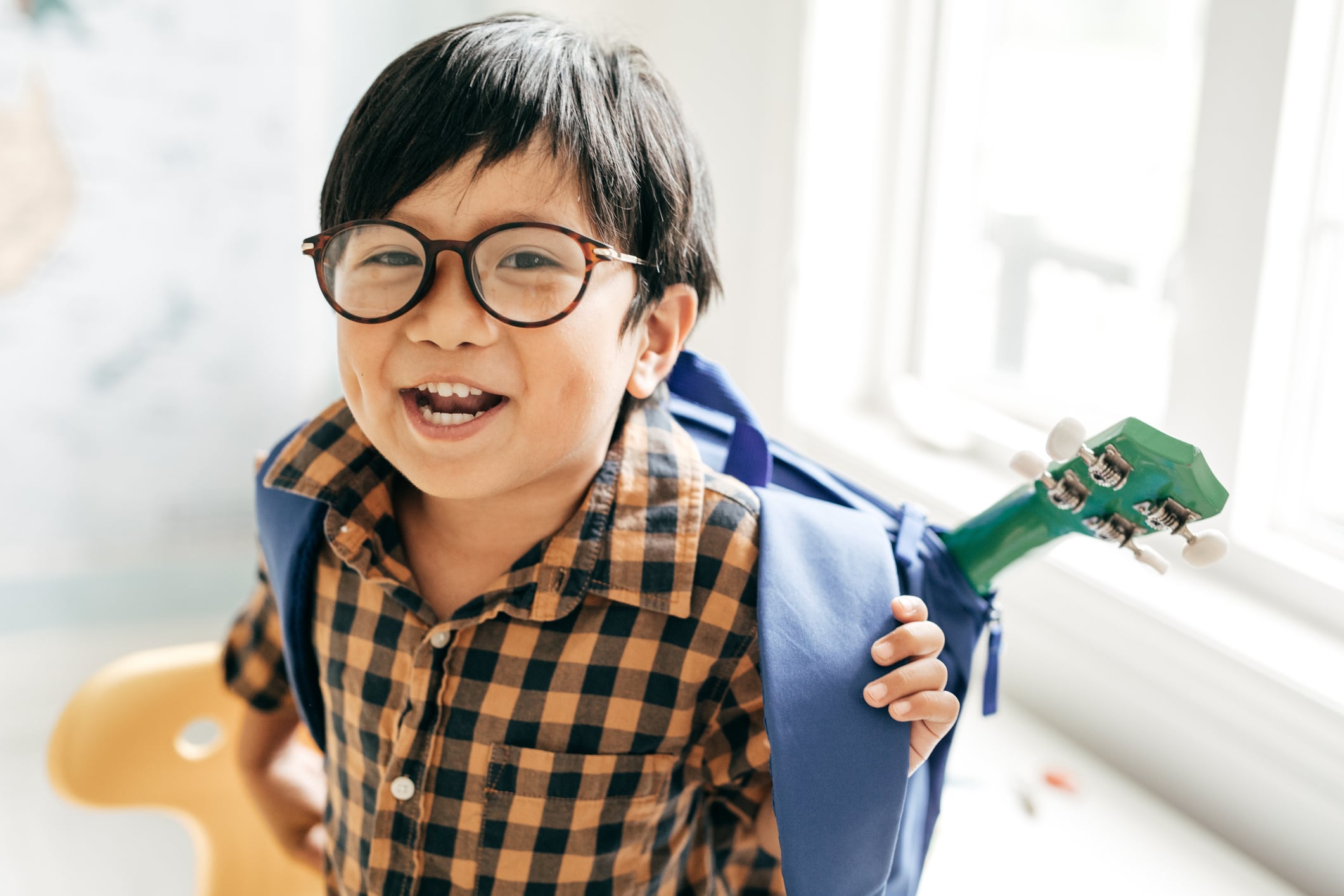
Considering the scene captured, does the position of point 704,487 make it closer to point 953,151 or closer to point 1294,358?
point 1294,358

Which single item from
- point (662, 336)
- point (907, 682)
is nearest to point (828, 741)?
point (907, 682)

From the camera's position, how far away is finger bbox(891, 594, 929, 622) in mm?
636

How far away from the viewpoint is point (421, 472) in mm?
639

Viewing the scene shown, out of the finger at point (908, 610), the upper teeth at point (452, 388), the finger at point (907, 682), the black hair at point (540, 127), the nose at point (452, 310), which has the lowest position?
the finger at point (907, 682)

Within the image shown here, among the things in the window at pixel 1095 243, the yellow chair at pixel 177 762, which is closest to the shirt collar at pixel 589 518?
the yellow chair at pixel 177 762

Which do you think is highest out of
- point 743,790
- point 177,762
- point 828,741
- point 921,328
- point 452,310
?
point 452,310

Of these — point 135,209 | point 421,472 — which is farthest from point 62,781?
point 135,209

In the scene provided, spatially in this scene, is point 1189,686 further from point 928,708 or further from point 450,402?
point 450,402

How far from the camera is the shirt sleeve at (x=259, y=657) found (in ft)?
2.78

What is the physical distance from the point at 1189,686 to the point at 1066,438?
361mm

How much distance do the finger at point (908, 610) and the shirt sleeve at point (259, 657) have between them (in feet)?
1.52

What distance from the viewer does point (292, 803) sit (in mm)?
910

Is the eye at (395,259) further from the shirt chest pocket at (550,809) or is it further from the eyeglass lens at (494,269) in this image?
the shirt chest pocket at (550,809)

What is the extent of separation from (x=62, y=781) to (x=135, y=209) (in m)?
0.69
